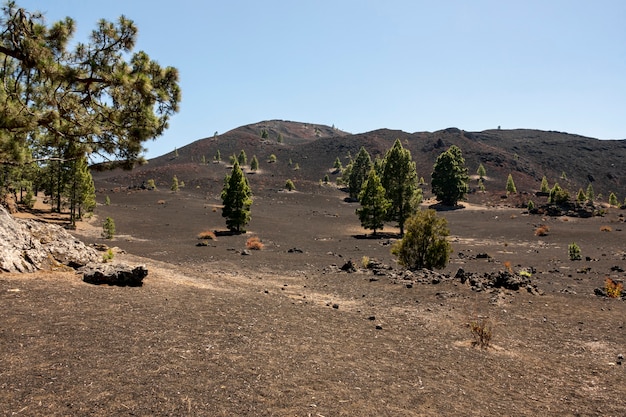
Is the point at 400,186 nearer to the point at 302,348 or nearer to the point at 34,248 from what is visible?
the point at 34,248

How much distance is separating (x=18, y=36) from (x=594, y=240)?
42.2m

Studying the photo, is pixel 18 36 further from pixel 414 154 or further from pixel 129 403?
pixel 414 154

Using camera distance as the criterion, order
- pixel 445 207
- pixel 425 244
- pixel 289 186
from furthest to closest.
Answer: pixel 289 186, pixel 445 207, pixel 425 244

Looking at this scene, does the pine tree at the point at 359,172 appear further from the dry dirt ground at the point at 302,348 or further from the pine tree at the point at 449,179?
the dry dirt ground at the point at 302,348

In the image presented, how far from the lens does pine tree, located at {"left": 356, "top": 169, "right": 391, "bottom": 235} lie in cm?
4212

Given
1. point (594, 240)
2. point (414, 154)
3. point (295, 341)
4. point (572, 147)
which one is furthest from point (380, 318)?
point (572, 147)

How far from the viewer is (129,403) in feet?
16.6

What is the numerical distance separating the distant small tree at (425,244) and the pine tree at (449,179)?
5541 cm

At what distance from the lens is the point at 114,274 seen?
11.3 metres

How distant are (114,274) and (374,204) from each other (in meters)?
33.9

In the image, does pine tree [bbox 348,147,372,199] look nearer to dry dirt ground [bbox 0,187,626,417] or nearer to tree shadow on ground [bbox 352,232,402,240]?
tree shadow on ground [bbox 352,232,402,240]

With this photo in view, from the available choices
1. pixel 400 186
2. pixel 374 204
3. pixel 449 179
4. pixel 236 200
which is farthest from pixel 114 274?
pixel 449 179

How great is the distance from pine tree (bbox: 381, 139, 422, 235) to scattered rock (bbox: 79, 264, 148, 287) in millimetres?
34960

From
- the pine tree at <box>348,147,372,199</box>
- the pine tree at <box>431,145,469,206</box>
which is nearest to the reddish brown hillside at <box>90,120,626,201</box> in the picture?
the pine tree at <box>348,147,372,199</box>
